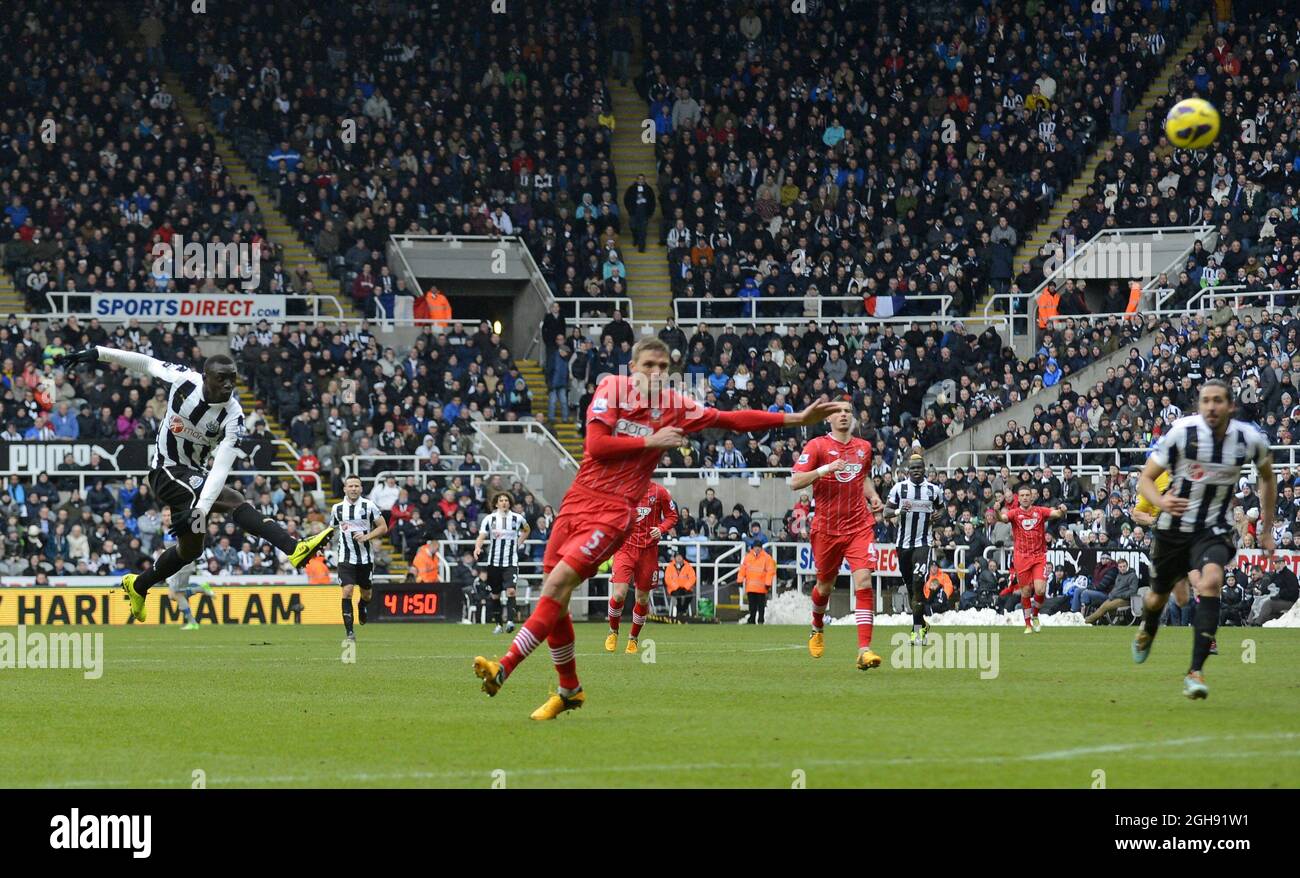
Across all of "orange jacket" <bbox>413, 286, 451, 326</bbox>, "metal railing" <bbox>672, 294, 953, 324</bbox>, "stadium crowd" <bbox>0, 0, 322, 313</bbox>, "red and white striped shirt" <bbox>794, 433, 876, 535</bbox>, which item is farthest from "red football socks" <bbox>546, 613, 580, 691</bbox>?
"orange jacket" <bbox>413, 286, 451, 326</bbox>

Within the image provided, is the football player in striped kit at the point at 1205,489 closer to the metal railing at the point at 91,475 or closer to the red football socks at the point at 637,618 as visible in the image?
the red football socks at the point at 637,618

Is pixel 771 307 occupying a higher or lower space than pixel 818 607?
higher

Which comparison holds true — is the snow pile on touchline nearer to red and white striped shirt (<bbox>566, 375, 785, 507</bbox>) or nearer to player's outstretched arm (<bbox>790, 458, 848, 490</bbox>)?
player's outstretched arm (<bbox>790, 458, 848, 490</bbox>)

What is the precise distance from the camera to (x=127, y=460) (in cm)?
3975

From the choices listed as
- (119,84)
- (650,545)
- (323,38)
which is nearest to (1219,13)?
(323,38)

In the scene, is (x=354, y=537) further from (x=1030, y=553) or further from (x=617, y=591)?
(x=1030, y=553)

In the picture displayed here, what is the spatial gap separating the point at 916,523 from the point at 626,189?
26.8 m

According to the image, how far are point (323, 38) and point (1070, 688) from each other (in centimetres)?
4026

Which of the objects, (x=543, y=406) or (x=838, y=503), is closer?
(x=838, y=503)

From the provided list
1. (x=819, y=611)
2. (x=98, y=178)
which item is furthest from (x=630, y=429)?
(x=98, y=178)

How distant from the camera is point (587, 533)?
12688 millimetres

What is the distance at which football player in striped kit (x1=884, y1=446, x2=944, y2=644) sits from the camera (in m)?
26.3
